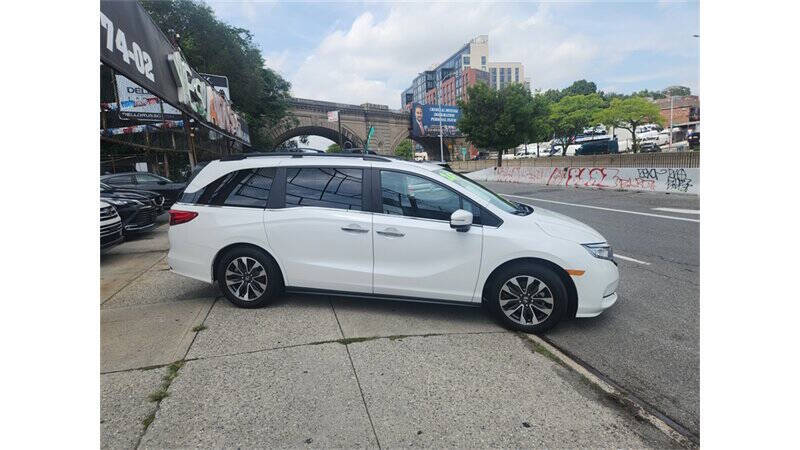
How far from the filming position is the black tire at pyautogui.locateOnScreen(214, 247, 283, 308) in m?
4.23

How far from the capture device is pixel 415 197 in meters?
4.05

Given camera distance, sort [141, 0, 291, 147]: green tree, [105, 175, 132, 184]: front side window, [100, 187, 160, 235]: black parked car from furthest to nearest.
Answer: [141, 0, 291, 147]: green tree < [105, 175, 132, 184]: front side window < [100, 187, 160, 235]: black parked car

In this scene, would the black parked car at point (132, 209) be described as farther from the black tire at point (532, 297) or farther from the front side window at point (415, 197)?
the black tire at point (532, 297)

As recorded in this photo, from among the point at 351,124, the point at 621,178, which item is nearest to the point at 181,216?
the point at 621,178

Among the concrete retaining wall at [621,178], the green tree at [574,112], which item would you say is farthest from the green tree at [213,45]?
the green tree at [574,112]

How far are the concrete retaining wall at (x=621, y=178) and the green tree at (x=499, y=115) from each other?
14265mm

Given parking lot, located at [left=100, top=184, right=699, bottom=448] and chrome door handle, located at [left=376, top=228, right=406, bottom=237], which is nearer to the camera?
parking lot, located at [left=100, top=184, right=699, bottom=448]

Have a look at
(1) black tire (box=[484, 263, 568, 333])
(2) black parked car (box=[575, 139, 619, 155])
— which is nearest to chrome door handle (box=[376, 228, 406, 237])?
(1) black tire (box=[484, 263, 568, 333])

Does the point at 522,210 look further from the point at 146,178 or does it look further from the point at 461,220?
the point at 146,178

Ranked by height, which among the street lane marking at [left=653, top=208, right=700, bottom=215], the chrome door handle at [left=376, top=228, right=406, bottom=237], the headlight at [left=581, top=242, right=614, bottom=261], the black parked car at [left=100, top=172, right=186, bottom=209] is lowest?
the headlight at [left=581, top=242, right=614, bottom=261]

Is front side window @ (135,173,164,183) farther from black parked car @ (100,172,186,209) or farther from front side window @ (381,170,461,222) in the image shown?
front side window @ (381,170,461,222)

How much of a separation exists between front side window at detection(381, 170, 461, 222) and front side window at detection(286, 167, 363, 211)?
0.94ft

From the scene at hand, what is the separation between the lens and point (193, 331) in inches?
149

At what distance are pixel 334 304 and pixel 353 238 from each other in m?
A: 0.91
